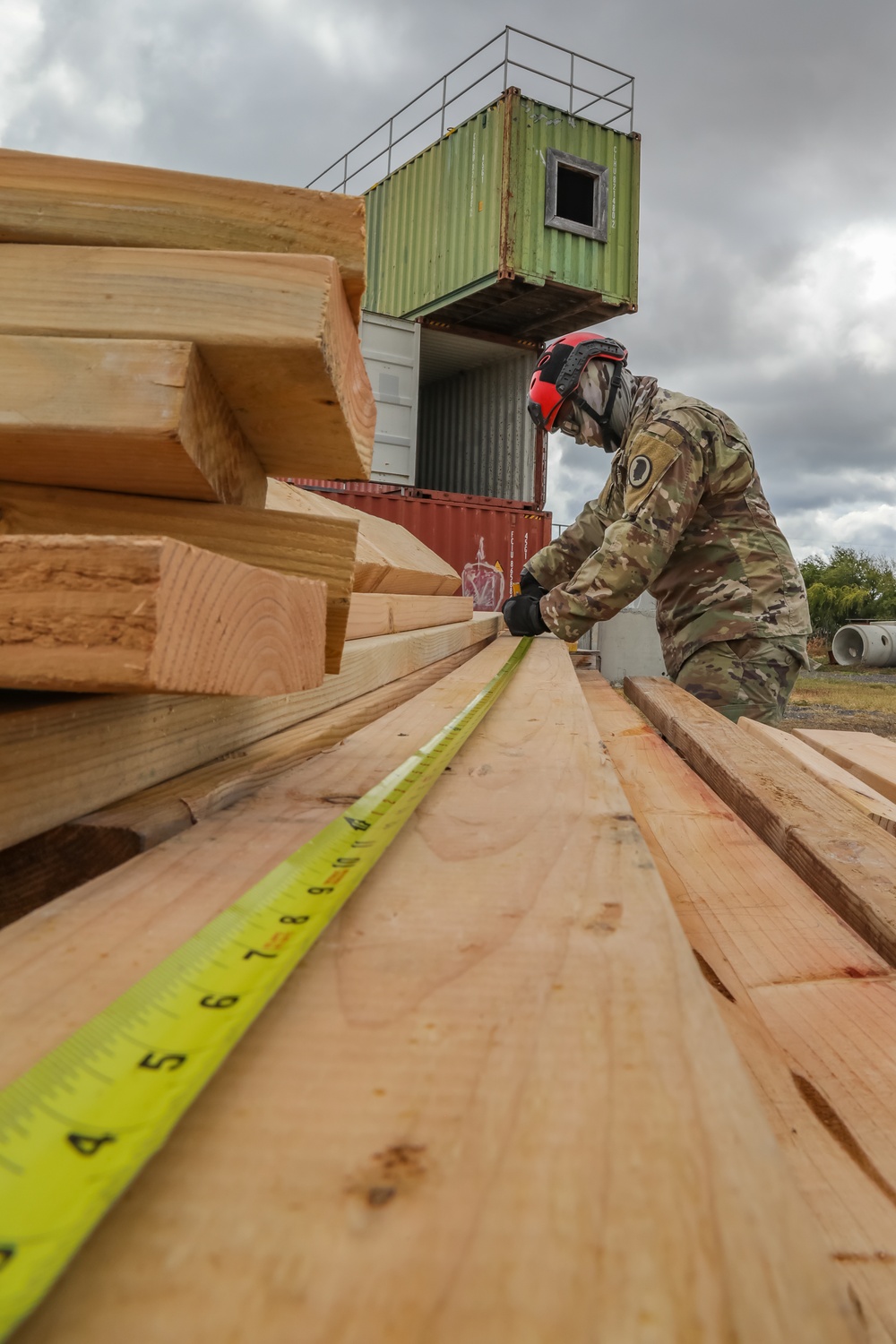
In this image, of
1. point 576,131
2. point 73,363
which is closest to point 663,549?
point 73,363

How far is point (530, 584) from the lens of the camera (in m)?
5.46

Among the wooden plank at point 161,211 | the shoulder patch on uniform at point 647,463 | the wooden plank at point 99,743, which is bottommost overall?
the wooden plank at point 99,743

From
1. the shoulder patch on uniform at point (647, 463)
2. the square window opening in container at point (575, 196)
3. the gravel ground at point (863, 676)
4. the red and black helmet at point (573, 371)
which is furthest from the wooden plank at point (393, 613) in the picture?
the gravel ground at point (863, 676)

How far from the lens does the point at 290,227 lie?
117 centimetres

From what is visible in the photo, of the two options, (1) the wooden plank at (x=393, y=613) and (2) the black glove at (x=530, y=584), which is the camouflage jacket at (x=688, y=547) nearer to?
(1) the wooden plank at (x=393, y=613)

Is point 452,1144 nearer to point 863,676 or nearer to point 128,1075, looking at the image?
point 128,1075

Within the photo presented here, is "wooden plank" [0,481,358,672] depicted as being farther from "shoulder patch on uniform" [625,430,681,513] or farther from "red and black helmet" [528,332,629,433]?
"red and black helmet" [528,332,629,433]

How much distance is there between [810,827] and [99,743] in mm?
1075

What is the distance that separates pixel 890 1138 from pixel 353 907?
0.49 meters

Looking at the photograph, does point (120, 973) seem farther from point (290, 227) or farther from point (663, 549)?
point (663, 549)

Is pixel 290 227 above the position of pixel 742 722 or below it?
above

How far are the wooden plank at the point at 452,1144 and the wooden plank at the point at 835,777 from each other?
1206 mm

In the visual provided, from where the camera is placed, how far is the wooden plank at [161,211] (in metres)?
1.12

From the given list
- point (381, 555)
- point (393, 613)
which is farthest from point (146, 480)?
point (381, 555)
